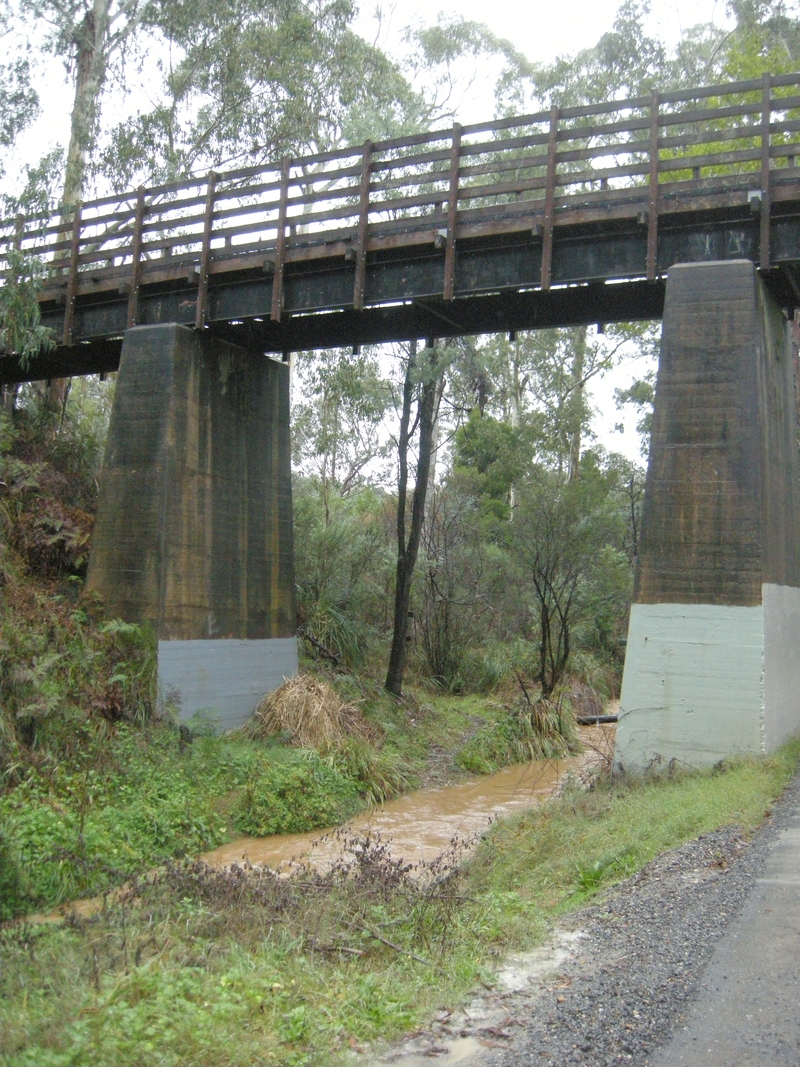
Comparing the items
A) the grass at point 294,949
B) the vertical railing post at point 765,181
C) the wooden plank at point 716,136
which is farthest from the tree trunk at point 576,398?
the grass at point 294,949

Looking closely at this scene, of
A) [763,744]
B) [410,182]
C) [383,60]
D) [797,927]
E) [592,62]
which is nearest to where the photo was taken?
[797,927]

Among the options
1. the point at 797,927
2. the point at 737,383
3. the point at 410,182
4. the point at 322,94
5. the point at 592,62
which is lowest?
the point at 797,927

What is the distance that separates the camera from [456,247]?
1389 centimetres

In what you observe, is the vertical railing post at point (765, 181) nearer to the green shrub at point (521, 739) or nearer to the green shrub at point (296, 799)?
the green shrub at point (296, 799)

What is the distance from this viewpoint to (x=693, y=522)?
1182 cm

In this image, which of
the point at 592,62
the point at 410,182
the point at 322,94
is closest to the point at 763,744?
the point at 410,182

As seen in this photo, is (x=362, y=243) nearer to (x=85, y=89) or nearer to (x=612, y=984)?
(x=612, y=984)

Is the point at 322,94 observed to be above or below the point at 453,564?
above

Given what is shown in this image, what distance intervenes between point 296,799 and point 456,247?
A: 309 inches

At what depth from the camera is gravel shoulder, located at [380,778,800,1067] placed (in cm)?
454

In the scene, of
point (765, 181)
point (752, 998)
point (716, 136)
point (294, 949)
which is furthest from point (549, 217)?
point (752, 998)

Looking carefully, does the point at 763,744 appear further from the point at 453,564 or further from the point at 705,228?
the point at 453,564

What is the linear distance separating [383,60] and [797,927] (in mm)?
25190

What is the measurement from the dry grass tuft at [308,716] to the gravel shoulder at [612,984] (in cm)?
819
